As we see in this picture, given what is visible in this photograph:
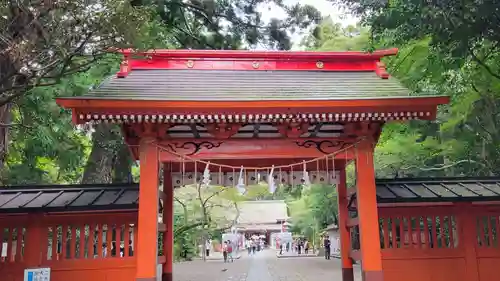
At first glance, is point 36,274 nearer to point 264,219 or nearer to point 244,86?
point 244,86

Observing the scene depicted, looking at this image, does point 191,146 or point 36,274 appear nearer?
point 36,274

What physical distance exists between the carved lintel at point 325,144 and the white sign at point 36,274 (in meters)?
4.70

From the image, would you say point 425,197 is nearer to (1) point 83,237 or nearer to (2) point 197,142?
(2) point 197,142

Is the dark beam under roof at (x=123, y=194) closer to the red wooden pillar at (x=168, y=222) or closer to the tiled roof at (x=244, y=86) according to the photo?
the red wooden pillar at (x=168, y=222)

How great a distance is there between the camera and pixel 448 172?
16.6 m

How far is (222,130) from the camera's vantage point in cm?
777

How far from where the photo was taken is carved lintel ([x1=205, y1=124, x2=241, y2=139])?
7.74m

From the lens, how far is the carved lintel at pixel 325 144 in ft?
26.3

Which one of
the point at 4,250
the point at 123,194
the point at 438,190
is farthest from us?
the point at 438,190

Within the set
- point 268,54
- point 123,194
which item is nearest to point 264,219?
point 268,54

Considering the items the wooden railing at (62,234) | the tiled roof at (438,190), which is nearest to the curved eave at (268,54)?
the tiled roof at (438,190)

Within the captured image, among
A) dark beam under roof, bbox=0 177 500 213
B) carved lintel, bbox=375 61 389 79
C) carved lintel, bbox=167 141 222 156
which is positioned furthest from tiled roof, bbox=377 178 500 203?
carved lintel, bbox=167 141 222 156

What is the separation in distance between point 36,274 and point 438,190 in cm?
748

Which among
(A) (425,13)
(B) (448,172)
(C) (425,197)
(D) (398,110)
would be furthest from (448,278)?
(B) (448,172)
